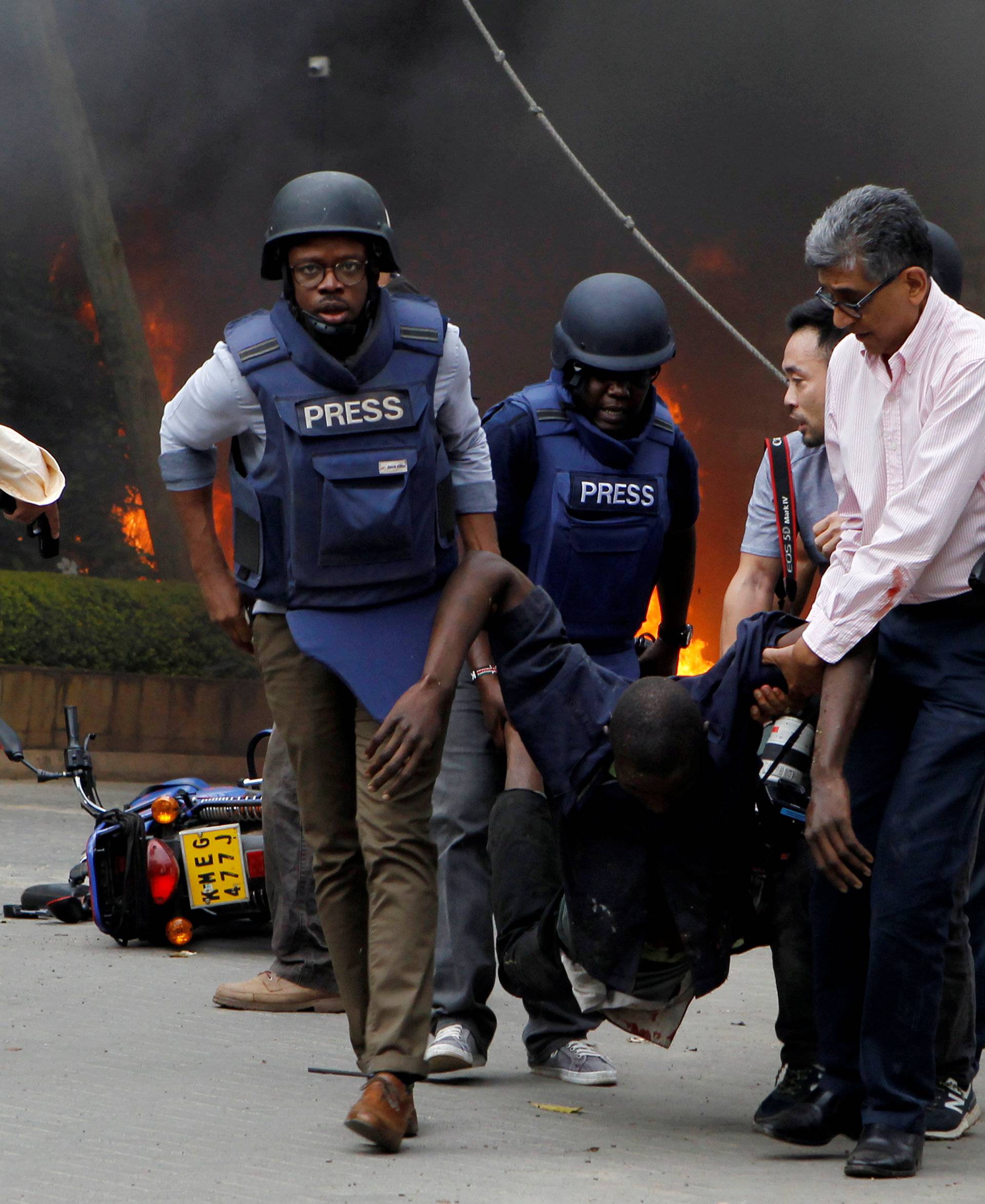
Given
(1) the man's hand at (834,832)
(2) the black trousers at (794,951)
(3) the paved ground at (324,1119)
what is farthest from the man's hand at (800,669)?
(3) the paved ground at (324,1119)

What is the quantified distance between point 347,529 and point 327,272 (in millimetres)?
521

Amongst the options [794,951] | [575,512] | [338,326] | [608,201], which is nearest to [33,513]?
[338,326]

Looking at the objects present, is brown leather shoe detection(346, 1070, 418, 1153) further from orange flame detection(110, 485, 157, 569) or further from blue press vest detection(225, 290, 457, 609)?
orange flame detection(110, 485, 157, 569)

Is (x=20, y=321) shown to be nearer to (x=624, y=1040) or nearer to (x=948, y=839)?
(x=624, y=1040)

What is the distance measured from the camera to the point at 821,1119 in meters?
3.49

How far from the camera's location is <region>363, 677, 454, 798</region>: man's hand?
3.46m

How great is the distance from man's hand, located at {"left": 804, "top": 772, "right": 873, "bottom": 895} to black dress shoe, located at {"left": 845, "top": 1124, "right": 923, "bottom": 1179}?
44 cm

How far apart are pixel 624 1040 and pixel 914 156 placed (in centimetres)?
808

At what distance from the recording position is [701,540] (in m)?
13.0

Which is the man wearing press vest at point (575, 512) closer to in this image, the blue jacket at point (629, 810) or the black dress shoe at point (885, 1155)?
the blue jacket at point (629, 810)

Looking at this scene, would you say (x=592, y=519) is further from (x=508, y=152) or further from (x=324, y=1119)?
(x=508, y=152)

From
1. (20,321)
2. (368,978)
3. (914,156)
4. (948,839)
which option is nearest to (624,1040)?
(368,978)

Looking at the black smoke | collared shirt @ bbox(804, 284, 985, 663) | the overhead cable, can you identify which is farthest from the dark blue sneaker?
the black smoke

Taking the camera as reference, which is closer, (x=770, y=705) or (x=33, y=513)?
(x=770, y=705)
